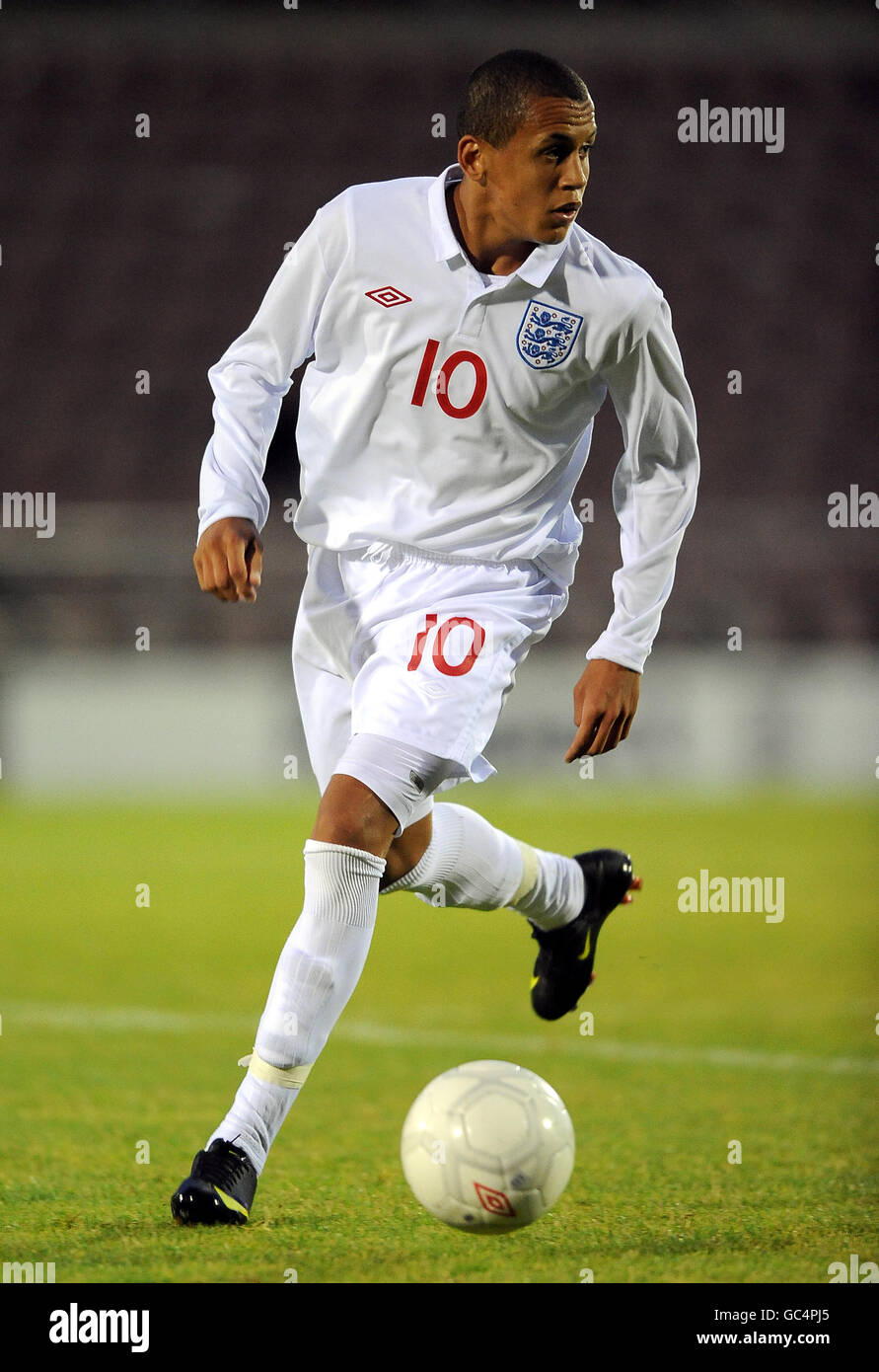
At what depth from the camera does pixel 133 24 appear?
76.3 feet

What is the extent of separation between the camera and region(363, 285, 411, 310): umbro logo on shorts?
3.53 m

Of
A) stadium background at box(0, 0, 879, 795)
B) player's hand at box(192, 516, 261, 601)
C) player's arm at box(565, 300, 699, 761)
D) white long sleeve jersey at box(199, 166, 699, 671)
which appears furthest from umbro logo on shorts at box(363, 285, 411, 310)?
stadium background at box(0, 0, 879, 795)

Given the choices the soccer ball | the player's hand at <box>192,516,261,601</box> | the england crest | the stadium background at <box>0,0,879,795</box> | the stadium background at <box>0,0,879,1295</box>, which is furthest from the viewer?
the stadium background at <box>0,0,879,795</box>

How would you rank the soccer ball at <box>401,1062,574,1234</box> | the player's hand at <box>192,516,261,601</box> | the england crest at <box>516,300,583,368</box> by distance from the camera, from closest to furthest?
the soccer ball at <box>401,1062,574,1234</box>, the player's hand at <box>192,516,261,601</box>, the england crest at <box>516,300,583,368</box>

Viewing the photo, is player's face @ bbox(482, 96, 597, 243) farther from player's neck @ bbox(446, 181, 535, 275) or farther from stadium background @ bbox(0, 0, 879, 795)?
stadium background @ bbox(0, 0, 879, 795)

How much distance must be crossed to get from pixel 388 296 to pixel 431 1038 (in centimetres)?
306

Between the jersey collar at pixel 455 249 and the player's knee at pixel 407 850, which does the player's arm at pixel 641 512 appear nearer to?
the jersey collar at pixel 455 249

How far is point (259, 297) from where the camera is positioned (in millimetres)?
21141

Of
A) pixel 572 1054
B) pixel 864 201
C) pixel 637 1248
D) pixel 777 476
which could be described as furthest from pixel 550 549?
pixel 864 201

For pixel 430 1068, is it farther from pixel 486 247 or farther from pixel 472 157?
pixel 472 157

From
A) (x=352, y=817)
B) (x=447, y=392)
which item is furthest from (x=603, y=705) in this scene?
(x=447, y=392)

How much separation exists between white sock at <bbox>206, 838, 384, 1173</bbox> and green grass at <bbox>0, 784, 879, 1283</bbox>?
210 mm

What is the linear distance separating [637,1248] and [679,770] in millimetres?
12844

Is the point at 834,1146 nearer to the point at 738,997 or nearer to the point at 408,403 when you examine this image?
the point at 408,403
